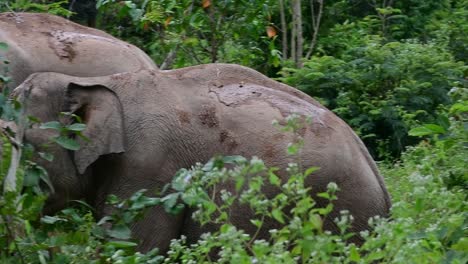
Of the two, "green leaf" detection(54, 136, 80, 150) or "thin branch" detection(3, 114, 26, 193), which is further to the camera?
"green leaf" detection(54, 136, 80, 150)

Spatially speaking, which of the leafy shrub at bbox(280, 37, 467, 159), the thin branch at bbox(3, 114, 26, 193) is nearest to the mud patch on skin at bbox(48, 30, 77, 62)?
the thin branch at bbox(3, 114, 26, 193)

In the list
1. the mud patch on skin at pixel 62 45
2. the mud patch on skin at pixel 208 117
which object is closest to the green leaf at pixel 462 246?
the mud patch on skin at pixel 208 117

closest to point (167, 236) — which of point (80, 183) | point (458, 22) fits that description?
point (80, 183)

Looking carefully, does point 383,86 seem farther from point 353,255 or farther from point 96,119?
point 353,255

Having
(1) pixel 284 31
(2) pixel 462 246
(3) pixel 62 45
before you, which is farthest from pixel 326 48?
(2) pixel 462 246

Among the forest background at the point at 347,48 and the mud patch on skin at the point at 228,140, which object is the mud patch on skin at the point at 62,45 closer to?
the forest background at the point at 347,48

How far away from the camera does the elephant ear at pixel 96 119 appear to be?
5.54m

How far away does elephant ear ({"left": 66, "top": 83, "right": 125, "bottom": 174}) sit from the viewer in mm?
5539

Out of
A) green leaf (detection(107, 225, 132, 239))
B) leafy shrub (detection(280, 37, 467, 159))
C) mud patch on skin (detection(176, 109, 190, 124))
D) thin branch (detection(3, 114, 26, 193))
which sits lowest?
leafy shrub (detection(280, 37, 467, 159))

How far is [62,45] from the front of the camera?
720cm

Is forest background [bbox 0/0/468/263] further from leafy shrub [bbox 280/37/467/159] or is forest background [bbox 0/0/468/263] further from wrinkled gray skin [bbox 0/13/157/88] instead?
wrinkled gray skin [bbox 0/13/157/88]

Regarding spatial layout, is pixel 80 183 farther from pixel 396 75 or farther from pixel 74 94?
pixel 396 75

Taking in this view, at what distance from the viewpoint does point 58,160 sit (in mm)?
5570

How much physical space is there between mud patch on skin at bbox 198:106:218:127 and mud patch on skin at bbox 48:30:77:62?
158 cm
